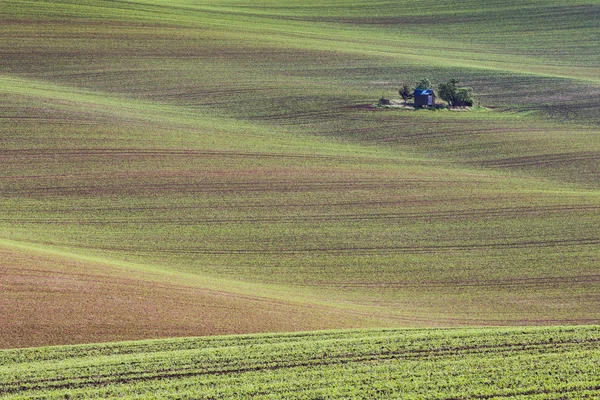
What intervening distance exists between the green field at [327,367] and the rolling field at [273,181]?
3.56m

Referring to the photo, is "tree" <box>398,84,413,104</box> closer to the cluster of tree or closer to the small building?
the cluster of tree

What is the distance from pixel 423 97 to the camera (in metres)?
63.5

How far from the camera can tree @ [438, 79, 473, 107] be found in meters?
63.9

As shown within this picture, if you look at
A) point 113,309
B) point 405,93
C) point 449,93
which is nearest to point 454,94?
point 449,93

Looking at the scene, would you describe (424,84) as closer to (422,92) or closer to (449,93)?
(422,92)

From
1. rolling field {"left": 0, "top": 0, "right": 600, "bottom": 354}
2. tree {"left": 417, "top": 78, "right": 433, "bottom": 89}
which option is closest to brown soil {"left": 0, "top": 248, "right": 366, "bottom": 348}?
rolling field {"left": 0, "top": 0, "right": 600, "bottom": 354}

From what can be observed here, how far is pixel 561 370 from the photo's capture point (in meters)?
21.1

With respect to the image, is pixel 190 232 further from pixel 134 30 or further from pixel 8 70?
pixel 134 30

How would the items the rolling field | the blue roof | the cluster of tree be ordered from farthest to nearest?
the cluster of tree < the blue roof < the rolling field

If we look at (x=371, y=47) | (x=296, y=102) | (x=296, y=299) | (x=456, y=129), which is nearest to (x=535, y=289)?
(x=296, y=299)

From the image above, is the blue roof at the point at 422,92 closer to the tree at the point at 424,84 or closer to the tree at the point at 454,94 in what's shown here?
the tree at the point at 424,84

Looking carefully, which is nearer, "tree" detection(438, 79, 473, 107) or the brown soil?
the brown soil

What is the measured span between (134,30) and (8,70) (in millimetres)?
14091

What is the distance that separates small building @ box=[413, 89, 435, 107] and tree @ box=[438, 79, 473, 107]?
1.22 meters
